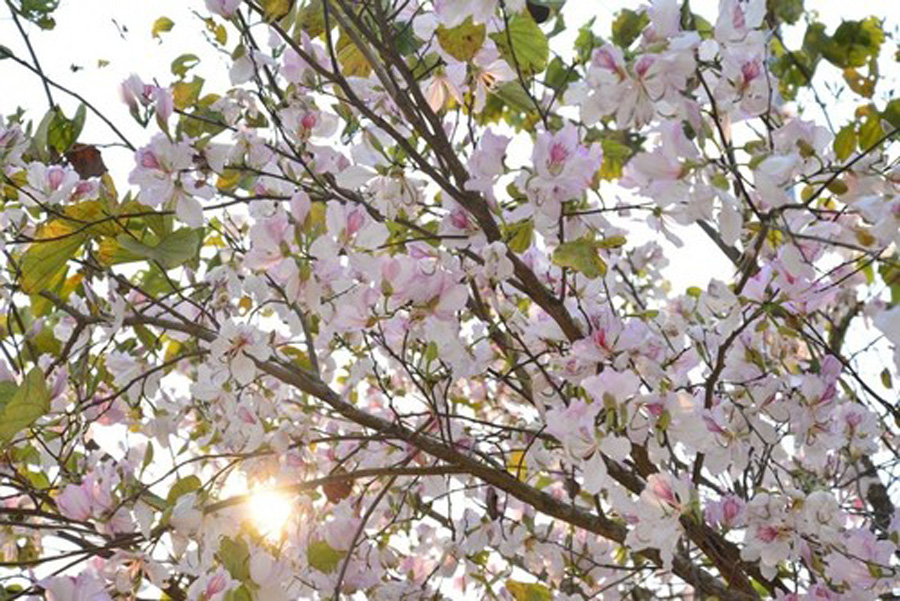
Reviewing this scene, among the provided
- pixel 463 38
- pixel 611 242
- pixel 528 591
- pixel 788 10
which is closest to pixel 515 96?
pixel 463 38

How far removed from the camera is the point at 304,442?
1359 mm

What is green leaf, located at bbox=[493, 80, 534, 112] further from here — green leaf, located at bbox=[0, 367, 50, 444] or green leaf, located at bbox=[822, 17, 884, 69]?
green leaf, located at bbox=[822, 17, 884, 69]

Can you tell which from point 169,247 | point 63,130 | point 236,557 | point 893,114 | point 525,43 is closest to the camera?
point 893,114

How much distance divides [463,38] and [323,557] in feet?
2.10

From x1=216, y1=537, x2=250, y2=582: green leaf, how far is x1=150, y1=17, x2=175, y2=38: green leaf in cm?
81

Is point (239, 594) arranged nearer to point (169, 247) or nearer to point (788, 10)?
point (169, 247)

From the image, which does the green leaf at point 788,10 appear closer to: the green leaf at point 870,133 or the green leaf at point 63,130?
the green leaf at point 870,133

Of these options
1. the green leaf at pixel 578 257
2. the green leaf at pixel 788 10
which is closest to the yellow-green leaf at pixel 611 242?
the green leaf at pixel 578 257

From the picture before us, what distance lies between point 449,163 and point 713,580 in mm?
598

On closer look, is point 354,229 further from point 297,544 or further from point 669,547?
point 297,544

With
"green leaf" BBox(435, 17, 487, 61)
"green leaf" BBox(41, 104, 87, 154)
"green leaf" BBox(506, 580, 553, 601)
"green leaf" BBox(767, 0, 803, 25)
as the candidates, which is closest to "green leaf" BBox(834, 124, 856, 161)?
"green leaf" BBox(435, 17, 487, 61)

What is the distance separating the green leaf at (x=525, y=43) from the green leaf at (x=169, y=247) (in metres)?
0.41

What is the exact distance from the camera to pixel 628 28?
1270mm

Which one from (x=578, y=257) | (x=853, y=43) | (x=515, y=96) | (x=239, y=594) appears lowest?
(x=239, y=594)
